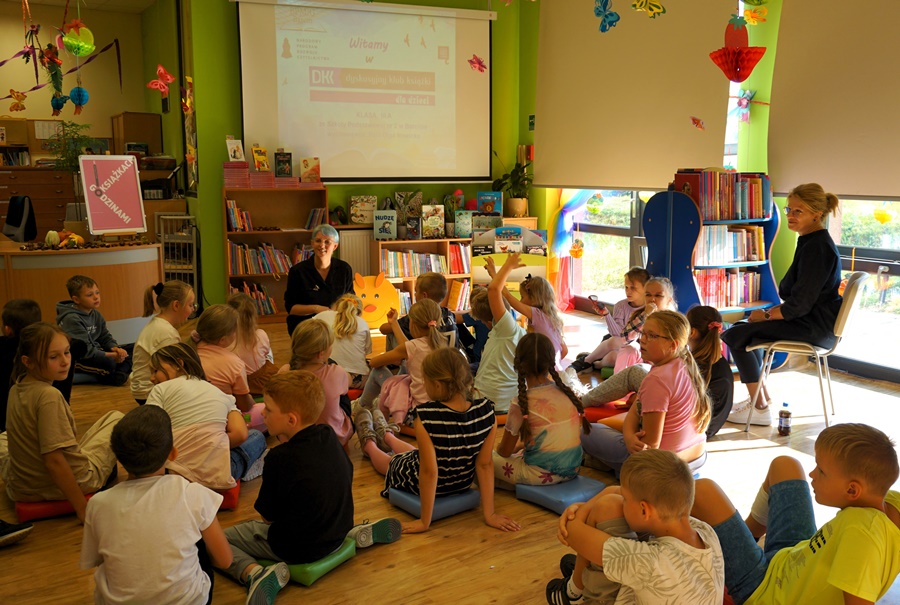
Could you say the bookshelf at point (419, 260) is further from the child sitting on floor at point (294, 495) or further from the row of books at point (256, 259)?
the child sitting on floor at point (294, 495)

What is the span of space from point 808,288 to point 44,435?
4.03 metres

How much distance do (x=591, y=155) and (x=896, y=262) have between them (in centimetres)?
294

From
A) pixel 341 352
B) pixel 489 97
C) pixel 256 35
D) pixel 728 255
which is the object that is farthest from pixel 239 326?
pixel 489 97

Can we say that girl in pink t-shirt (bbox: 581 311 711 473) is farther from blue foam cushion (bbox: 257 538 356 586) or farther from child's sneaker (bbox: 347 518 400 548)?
blue foam cushion (bbox: 257 538 356 586)

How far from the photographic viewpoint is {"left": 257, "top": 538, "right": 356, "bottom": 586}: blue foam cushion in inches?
109

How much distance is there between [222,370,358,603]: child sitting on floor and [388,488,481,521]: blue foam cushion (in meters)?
0.57

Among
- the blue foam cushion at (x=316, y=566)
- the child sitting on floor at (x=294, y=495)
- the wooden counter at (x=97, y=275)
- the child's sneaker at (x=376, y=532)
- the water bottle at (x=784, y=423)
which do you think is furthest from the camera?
the wooden counter at (x=97, y=275)

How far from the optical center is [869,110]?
5121 mm

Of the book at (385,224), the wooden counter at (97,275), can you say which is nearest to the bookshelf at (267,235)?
the book at (385,224)

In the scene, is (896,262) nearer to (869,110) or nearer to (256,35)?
(869,110)

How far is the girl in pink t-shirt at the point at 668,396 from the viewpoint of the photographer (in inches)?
131

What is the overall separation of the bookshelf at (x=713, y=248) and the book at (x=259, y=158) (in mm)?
3806

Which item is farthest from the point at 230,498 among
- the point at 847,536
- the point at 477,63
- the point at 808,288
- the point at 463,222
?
the point at 477,63

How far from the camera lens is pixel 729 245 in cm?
545
